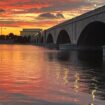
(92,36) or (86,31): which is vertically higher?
(86,31)

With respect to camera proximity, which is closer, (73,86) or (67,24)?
(73,86)

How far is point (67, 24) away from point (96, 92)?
113886 millimetres

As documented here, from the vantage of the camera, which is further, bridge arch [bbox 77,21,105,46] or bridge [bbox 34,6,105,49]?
bridge arch [bbox 77,21,105,46]

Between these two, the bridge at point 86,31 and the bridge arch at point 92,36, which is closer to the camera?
the bridge at point 86,31

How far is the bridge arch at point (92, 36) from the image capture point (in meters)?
111

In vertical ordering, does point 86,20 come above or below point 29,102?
above

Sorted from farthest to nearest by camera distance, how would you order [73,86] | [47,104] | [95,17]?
[95,17] < [73,86] < [47,104]

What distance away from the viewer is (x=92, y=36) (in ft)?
378

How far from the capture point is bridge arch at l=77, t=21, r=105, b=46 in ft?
363

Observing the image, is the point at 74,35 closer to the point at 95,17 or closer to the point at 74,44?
the point at 74,44

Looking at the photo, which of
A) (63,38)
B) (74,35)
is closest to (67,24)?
(74,35)

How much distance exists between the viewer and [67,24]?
440 ft

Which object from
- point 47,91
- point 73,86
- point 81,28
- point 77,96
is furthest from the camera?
point 81,28

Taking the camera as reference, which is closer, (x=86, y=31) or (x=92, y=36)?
(x=86, y=31)
